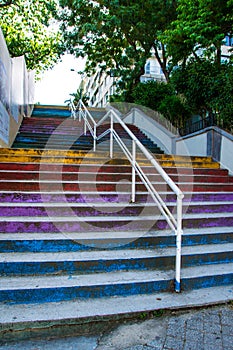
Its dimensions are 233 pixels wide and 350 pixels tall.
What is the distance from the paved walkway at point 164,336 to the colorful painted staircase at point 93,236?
18cm

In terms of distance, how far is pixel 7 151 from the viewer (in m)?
5.03

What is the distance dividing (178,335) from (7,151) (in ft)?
13.2

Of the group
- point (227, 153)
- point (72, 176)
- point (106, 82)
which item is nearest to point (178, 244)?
point (72, 176)

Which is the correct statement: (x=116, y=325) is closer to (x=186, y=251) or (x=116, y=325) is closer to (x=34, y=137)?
(x=186, y=251)

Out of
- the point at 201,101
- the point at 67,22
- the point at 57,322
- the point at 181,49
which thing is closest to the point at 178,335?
the point at 57,322

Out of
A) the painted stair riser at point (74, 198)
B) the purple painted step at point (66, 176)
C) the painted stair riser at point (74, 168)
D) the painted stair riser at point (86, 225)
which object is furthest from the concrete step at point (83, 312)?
the painted stair riser at point (74, 168)

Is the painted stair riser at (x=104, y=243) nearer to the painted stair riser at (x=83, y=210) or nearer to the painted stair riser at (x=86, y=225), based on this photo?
the painted stair riser at (x=86, y=225)

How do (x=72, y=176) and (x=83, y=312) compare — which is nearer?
(x=83, y=312)

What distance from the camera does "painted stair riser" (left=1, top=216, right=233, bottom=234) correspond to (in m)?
3.19

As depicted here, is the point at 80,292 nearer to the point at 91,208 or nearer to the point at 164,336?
the point at 164,336

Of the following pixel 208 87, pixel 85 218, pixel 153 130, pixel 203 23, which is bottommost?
pixel 85 218

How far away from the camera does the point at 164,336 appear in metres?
2.18

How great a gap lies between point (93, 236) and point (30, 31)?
16.0m

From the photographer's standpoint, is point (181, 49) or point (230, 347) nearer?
point (230, 347)
